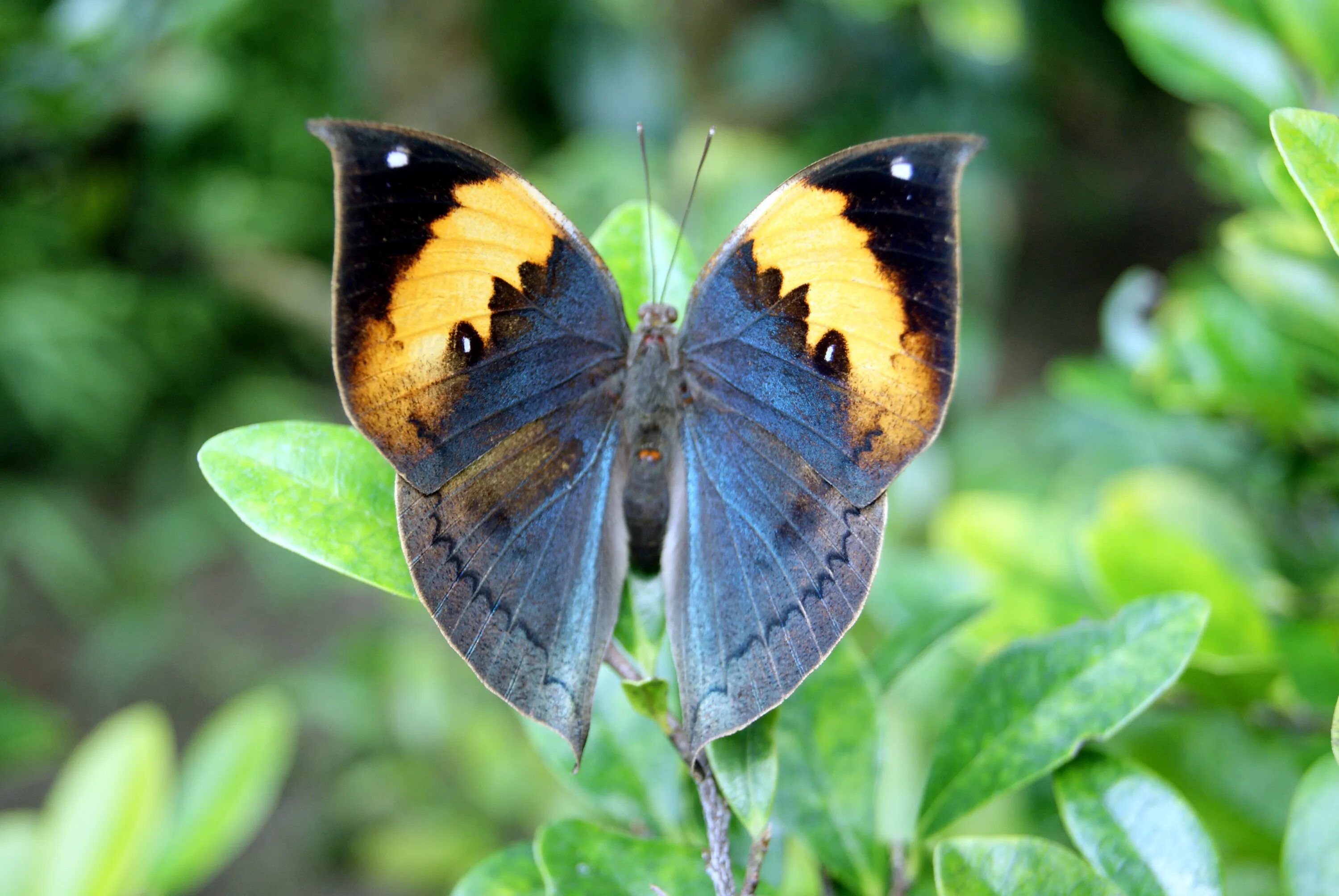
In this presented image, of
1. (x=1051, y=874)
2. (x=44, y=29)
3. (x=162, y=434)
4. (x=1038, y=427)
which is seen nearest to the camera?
(x=1051, y=874)

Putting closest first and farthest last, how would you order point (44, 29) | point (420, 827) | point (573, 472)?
point (573, 472) → point (44, 29) → point (420, 827)

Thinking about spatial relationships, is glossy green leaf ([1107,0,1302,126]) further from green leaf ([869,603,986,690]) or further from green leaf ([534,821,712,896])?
green leaf ([534,821,712,896])

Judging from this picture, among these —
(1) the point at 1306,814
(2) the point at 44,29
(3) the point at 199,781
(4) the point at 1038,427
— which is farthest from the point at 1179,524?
(2) the point at 44,29

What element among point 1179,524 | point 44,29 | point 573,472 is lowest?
point 1179,524

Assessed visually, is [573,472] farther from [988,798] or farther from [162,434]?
[162,434]

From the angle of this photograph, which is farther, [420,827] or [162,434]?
[162,434]

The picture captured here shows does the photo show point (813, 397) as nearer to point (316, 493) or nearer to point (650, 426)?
point (650, 426)

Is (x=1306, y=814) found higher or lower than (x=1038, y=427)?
higher

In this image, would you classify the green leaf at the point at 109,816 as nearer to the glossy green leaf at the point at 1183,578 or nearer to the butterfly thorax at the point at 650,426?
the butterfly thorax at the point at 650,426
